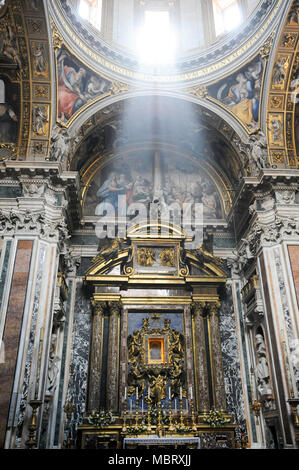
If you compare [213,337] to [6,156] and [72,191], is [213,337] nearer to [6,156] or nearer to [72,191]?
[72,191]

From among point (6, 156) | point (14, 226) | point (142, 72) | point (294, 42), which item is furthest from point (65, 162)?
point (294, 42)

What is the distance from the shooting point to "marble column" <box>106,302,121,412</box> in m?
11.1

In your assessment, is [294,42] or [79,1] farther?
[79,1]

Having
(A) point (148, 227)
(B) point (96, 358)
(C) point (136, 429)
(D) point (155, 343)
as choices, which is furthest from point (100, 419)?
(A) point (148, 227)

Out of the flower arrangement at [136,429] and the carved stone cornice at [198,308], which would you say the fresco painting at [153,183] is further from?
the flower arrangement at [136,429]

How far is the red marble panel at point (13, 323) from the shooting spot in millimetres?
8734

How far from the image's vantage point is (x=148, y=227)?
1345cm

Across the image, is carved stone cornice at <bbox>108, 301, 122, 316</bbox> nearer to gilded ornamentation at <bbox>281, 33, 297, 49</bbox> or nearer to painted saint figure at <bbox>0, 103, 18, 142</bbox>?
painted saint figure at <bbox>0, 103, 18, 142</bbox>

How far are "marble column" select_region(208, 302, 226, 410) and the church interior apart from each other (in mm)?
51

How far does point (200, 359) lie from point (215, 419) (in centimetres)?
166

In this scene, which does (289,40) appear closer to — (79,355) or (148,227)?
(148,227)

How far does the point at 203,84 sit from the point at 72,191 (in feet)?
18.3
